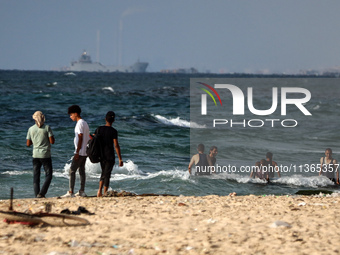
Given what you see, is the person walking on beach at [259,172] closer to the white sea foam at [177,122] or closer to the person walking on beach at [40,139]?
the person walking on beach at [40,139]

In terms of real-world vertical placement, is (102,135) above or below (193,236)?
above

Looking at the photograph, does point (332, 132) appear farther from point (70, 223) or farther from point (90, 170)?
point (70, 223)

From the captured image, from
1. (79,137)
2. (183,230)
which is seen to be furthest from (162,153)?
(183,230)

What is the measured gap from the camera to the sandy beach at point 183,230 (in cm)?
559

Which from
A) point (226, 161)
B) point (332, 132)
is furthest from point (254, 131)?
point (226, 161)

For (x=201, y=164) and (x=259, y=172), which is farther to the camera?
(x=201, y=164)

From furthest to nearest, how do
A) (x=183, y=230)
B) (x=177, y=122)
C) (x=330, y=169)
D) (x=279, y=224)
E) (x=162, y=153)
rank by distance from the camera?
(x=177, y=122)
(x=162, y=153)
(x=330, y=169)
(x=279, y=224)
(x=183, y=230)

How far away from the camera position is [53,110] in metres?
32.1

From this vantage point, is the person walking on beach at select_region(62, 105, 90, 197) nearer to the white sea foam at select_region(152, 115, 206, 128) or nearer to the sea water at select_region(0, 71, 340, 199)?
the sea water at select_region(0, 71, 340, 199)

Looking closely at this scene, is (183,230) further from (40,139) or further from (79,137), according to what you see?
(40,139)

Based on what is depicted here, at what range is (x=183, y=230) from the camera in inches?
248

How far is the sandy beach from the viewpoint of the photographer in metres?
5.59

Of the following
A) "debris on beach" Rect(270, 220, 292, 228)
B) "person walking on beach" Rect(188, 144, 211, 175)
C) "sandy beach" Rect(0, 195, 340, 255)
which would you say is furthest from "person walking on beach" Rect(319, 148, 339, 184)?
"debris on beach" Rect(270, 220, 292, 228)

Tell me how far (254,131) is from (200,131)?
107 inches
